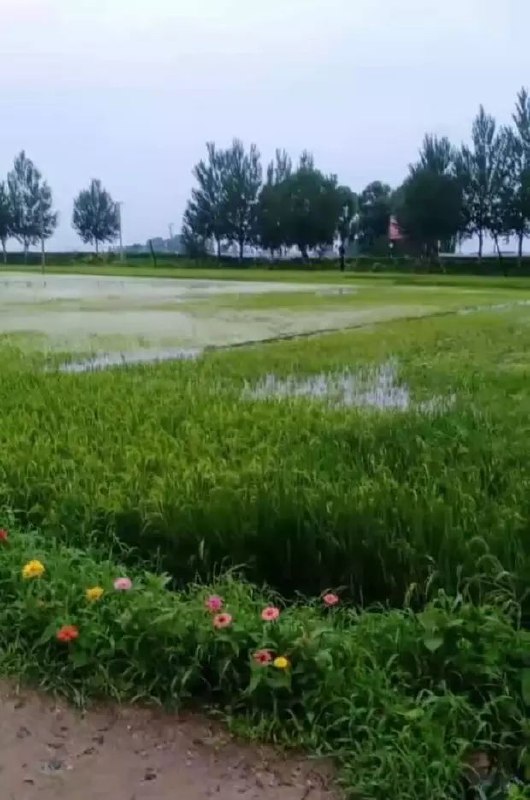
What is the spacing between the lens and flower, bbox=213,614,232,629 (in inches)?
69.2

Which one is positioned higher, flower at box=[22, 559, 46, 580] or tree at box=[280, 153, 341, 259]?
tree at box=[280, 153, 341, 259]

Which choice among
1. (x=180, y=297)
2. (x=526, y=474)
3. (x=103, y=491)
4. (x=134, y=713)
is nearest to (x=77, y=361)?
(x=103, y=491)

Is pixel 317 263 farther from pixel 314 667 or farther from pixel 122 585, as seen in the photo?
pixel 314 667

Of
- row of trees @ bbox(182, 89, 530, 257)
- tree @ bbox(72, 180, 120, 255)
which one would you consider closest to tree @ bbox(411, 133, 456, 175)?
row of trees @ bbox(182, 89, 530, 257)

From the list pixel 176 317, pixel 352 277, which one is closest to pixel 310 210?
pixel 352 277

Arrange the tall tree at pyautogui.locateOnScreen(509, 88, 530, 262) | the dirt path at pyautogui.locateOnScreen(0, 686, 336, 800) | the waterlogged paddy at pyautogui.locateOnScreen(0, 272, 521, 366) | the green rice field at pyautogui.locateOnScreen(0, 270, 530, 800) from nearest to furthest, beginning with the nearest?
the dirt path at pyautogui.locateOnScreen(0, 686, 336, 800)
the green rice field at pyautogui.locateOnScreen(0, 270, 530, 800)
the waterlogged paddy at pyautogui.locateOnScreen(0, 272, 521, 366)
the tall tree at pyautogui.locateOnScreen(509, 88, 530, 262)

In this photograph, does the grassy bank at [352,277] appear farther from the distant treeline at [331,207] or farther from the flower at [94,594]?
the flower at [94,594]

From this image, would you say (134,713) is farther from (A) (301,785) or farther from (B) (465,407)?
(B) (465,407)

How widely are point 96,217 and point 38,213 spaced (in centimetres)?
284

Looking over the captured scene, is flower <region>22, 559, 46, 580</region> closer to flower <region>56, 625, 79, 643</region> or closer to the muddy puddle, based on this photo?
flower <region>56, 625, 79, 643</region>

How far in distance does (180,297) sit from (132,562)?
465 inches

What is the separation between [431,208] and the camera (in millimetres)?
32094

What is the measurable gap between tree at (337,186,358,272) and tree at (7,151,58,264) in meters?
16.3

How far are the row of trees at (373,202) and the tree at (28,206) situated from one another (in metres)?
8.14
